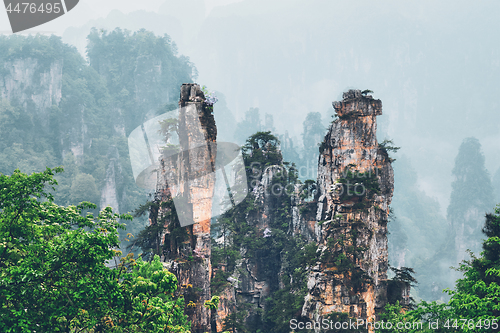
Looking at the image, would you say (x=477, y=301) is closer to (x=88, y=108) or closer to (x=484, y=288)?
→ (x=484, y=288)

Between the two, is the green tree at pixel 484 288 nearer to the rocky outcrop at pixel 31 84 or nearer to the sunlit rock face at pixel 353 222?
the sunlit rock face at pixel 353 222

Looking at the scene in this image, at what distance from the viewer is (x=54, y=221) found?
10344 mm

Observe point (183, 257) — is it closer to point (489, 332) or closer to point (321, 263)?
point (321, 263)

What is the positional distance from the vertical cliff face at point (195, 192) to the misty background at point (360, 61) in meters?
80.6

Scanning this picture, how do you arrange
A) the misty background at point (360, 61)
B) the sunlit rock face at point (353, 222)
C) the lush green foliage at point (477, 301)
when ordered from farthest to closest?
1. the misty background at point (360, 61)
2. the sunlit rock face at point (353, 222)
3. the lush green foliage at point (477, 301)

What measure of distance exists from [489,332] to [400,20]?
492ft

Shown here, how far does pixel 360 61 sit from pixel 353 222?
451 ft

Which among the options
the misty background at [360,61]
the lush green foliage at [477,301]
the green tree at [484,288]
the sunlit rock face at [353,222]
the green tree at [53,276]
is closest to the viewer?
the green tree at [53,276]

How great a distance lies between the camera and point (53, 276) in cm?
934

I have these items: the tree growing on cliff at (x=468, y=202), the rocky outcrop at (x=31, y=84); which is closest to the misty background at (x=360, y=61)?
the tree growing on cliff at (x=468, y=202)

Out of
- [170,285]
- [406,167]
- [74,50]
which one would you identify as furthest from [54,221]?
[406,167]

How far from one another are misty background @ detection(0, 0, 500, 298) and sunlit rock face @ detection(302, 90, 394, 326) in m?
78.5

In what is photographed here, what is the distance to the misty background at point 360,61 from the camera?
4879 inches

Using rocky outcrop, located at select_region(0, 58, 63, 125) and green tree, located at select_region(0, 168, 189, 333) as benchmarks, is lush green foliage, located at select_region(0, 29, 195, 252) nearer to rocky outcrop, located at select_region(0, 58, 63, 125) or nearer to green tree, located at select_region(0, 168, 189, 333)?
rocky outcrop, located at select_region(0, 58, 63, 125)
